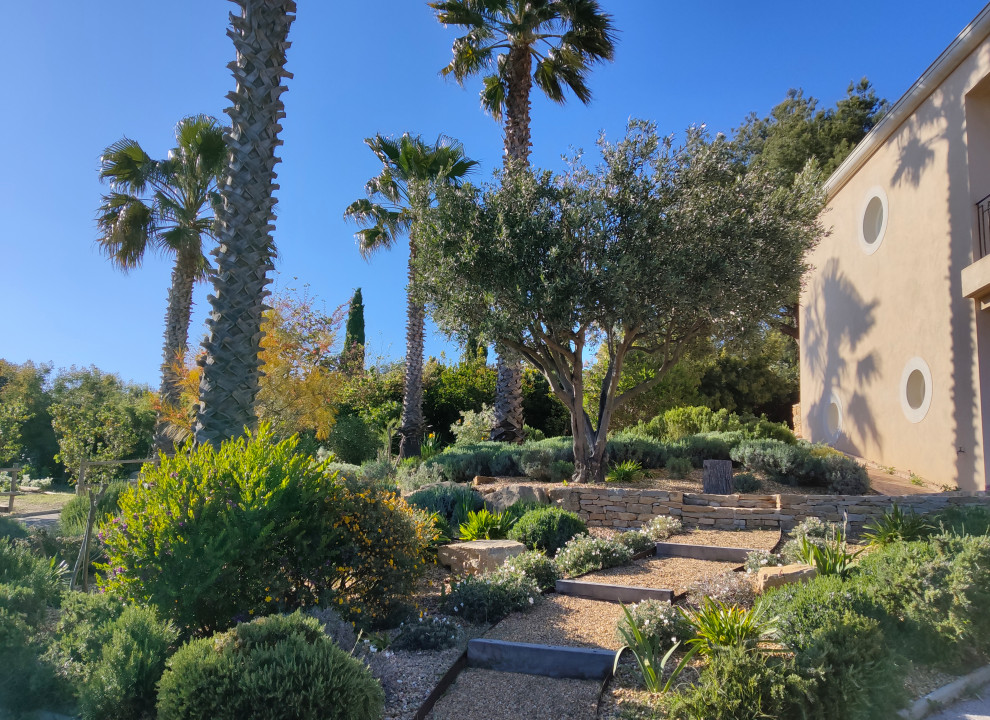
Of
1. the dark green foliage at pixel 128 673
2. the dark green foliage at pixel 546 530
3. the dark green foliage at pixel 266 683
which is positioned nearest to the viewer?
the dark green foliage at pixel 266 683

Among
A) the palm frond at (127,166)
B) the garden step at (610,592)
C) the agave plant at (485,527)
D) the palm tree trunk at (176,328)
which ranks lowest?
the garden step at (610,592)

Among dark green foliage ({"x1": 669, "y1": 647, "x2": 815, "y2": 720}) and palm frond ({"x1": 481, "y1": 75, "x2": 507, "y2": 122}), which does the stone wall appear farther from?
palm frond ({"x1": 481, "y1": 75, "x2": 507, "y2": 122})

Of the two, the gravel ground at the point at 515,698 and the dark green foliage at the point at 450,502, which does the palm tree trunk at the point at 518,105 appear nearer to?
the dark green foliage at the point at 450,502

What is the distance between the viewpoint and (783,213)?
10.9m

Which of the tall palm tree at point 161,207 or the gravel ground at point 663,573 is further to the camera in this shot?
the tall palm tree at point 161,207

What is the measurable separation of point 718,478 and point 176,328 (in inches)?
587

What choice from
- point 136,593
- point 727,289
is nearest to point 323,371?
point 727,289

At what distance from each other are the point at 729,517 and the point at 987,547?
4.11 meters

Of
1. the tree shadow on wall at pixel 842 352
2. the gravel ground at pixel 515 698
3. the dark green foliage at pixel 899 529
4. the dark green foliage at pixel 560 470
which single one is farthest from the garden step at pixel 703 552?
the tree shadow on wall at pixel 842 352

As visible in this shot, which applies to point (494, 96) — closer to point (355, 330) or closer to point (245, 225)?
point (245, 225)

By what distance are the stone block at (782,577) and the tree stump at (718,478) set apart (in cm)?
378

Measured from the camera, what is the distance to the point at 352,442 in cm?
1914

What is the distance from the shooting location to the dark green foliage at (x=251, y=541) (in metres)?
4.71

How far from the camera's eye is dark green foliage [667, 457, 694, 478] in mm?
11891
